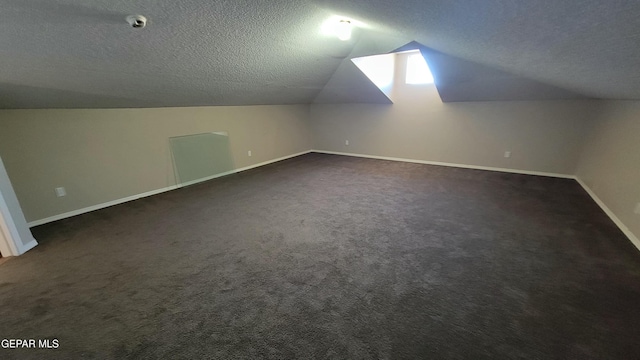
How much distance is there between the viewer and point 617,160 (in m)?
2.88

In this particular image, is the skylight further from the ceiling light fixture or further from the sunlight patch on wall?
the ceiling light fixture

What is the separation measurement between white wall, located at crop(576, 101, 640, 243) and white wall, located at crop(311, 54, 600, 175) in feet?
1.16

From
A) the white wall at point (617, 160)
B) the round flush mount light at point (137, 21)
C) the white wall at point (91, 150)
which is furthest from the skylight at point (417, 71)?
the round flush mount light at point (137, 21)

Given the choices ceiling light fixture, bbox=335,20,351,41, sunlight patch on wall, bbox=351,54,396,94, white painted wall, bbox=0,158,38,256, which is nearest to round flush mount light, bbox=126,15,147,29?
ceiling light fixture, bbox=335,20,351,41

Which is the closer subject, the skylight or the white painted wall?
the white painted wall

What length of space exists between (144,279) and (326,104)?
5.19 metres

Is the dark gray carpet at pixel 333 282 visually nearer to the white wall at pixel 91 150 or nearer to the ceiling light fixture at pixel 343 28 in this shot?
the white wall at pixel 91 150

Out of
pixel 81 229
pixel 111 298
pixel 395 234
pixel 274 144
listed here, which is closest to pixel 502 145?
pixel 395 234

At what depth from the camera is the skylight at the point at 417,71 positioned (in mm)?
4863

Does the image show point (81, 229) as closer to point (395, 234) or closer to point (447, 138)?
point (395, 234)

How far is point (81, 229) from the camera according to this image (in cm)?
276

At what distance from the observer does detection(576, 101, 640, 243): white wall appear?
2488mm

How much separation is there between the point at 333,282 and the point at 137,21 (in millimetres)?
2237

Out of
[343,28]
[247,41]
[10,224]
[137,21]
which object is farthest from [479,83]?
[10,224]
